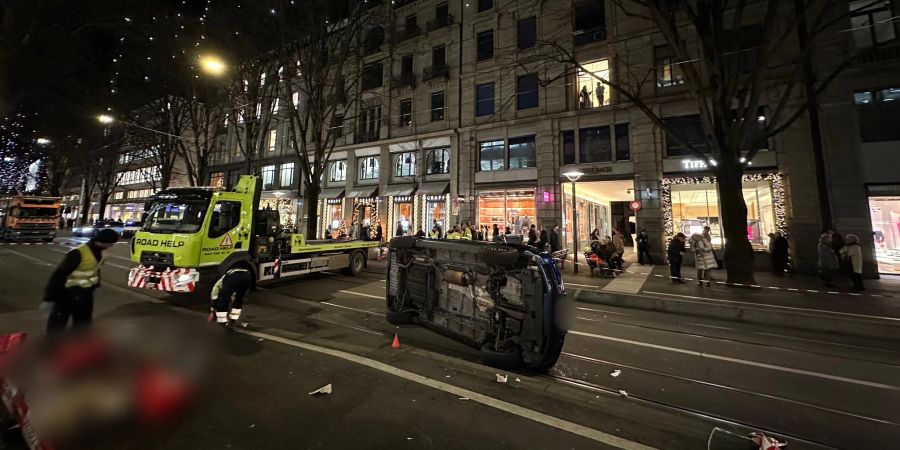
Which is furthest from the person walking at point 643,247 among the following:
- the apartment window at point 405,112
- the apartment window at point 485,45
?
the apartment window at point 405,112

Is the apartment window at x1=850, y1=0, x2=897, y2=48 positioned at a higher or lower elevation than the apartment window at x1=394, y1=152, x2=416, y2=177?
higher

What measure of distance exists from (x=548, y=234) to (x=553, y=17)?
46.3ft

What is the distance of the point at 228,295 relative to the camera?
6270mm

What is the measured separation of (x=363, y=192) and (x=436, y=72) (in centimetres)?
1091

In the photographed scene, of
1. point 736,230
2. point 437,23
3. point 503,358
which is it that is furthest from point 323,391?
point 437,23

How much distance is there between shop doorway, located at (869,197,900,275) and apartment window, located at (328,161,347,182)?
3081 centimetres

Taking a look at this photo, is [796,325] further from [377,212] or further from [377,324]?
[377,212]

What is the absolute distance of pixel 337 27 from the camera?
16891 mm

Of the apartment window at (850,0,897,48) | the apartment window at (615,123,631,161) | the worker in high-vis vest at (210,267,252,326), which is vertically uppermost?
the apartment window at (850,0,897,48)

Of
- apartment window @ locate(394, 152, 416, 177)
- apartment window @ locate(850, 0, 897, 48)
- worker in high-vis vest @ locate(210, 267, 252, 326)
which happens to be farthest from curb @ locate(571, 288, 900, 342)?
apartment window @ locate(394, 152, 416, 177)

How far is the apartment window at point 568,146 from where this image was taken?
19.4 m

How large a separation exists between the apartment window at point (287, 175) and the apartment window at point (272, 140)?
2.55 meters

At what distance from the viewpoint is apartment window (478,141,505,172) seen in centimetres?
2166

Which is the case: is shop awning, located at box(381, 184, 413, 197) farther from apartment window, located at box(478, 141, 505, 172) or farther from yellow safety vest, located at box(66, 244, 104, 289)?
yellow safety vest, located at box(66, 244, 104, 289)
